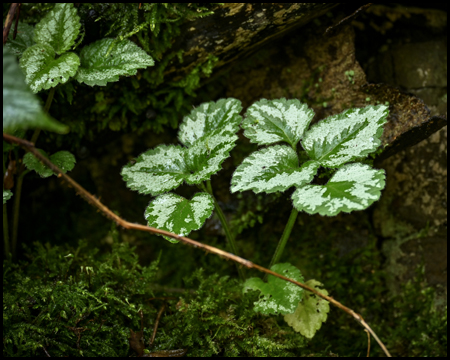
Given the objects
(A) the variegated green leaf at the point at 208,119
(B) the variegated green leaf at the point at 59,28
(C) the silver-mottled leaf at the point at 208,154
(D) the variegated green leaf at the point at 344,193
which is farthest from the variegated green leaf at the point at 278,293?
(B) the variegated green leaf at the point at 59,28

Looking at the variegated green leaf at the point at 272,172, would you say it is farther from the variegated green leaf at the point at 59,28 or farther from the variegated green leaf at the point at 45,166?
the variegated green leaf at the point at 59,28

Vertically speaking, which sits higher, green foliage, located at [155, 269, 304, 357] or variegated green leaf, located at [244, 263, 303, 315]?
variegated green leaf, located at [244, 263, 303, 315]

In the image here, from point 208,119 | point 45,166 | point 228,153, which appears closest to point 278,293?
point 228,153

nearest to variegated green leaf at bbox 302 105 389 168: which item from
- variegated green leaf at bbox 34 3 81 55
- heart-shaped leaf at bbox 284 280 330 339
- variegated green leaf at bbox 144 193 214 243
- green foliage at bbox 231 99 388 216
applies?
green foliage at bbox 231 99 388 216

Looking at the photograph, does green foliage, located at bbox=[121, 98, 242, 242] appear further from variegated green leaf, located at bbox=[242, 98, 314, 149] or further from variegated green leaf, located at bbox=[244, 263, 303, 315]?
variegated green leaf, located at bbox=[244, 263, 303, 315]

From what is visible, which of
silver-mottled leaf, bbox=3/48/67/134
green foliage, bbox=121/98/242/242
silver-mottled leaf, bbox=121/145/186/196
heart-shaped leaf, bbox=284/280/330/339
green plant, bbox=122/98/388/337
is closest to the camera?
silver-mottled leaf, bbox=3/48/67/134

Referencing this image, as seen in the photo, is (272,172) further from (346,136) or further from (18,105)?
(18,105)

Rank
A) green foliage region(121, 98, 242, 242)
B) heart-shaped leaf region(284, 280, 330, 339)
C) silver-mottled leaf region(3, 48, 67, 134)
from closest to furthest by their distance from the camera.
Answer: silver-mottled leaf region(3, 48, 67, 134), green foliage region(121, 98, 242, 242), heart-shaped leaf region(284, 280, 330, 339)
